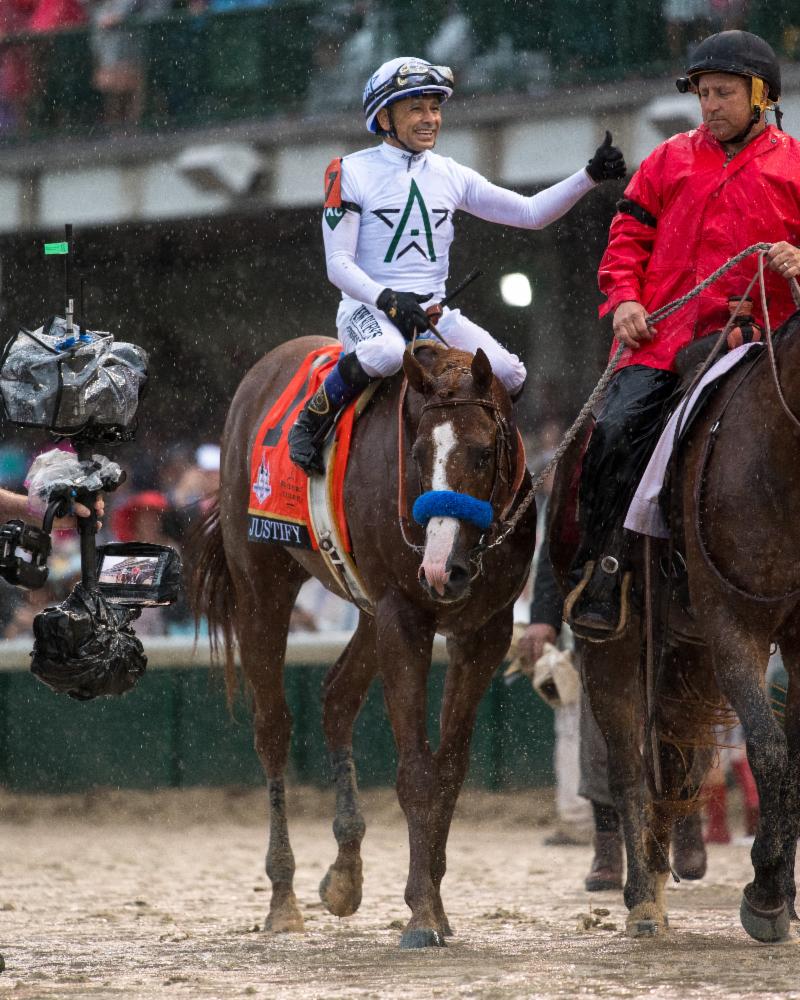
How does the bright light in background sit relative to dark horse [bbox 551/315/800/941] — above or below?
above

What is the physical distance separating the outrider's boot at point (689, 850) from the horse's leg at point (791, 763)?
266 cm

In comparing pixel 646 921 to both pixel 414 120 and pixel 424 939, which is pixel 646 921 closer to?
pixel 424 939

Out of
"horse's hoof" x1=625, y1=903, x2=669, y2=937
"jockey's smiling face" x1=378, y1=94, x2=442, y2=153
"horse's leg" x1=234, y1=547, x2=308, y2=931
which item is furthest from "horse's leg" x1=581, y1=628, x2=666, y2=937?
"jockey's smiling face" x1=378, y1=94, x2=442, y2=153

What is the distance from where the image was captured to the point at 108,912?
750 cm

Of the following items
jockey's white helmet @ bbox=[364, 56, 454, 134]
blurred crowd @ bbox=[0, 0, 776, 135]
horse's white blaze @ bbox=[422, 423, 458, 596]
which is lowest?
horse's white blaze @ bbox=[422, 423, 458, 596]

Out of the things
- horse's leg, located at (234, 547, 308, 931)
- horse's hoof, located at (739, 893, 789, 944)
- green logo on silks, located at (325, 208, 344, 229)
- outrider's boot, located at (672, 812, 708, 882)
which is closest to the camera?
horse's hoof, located at (739, 893, 789, 944)

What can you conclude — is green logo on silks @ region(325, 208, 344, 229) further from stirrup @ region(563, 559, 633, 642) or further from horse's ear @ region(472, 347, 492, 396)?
stirrup @ region(563, 559, 633, 642)

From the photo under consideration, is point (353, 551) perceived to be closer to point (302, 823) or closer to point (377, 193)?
point (377, 193)

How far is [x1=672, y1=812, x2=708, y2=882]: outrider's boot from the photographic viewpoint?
8.12 meters

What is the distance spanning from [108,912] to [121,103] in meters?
8.70

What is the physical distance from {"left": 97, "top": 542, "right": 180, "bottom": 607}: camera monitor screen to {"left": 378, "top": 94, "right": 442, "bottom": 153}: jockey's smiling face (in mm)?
1780

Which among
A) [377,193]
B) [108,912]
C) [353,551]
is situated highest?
[377,193]

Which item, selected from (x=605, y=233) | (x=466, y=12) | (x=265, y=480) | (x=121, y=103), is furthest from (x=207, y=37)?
(x=265, y=480)

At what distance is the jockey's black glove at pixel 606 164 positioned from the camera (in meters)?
6.36
